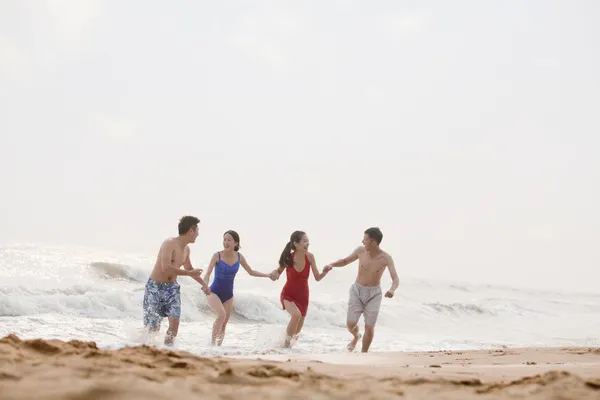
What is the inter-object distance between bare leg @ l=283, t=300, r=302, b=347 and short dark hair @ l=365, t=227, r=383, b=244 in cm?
172

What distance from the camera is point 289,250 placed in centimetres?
982

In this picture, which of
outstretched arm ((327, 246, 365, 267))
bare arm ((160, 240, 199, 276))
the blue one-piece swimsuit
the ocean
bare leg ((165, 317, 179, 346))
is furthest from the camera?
the ocean

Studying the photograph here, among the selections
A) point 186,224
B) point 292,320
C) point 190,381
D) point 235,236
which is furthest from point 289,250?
point 190,381

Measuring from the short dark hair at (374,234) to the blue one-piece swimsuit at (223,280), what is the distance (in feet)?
6.98

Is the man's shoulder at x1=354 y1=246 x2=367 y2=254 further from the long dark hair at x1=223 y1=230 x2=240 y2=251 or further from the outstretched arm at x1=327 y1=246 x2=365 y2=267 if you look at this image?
the long dark hair at x1=223 y1=230 x2=240 y2=251

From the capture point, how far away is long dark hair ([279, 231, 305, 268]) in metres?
9.72

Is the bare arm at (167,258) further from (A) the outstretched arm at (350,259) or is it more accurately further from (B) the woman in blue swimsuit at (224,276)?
(A) the outstretched arm at (350,259)

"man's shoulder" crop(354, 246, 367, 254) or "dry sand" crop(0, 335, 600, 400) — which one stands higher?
"man's shoulder" crop(354, 246, 367, 254)

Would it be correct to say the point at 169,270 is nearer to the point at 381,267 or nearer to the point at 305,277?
the point at 305,277

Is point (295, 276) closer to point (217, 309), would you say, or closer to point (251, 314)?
→ point (217, 309)

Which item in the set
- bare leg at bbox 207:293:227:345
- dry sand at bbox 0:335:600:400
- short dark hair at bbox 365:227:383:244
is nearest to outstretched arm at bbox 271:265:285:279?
bare leg at bbox 207:293:227:345

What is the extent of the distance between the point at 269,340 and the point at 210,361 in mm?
7054

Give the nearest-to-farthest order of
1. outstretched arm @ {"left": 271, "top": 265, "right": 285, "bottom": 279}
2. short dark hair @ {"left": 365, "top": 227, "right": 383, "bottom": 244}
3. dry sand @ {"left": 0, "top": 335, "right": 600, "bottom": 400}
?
dry sand @ {"left": 0, "top": 335, "right": 600, "bottom": 400} → short dark hair @ {"left": 365, "top": 227, "right": 383, "bottom": 244} → outstretched arm @ {"left": 271, "top": 265, "right": 285, "bottom": 279}

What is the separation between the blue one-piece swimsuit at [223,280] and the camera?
31.4ft
